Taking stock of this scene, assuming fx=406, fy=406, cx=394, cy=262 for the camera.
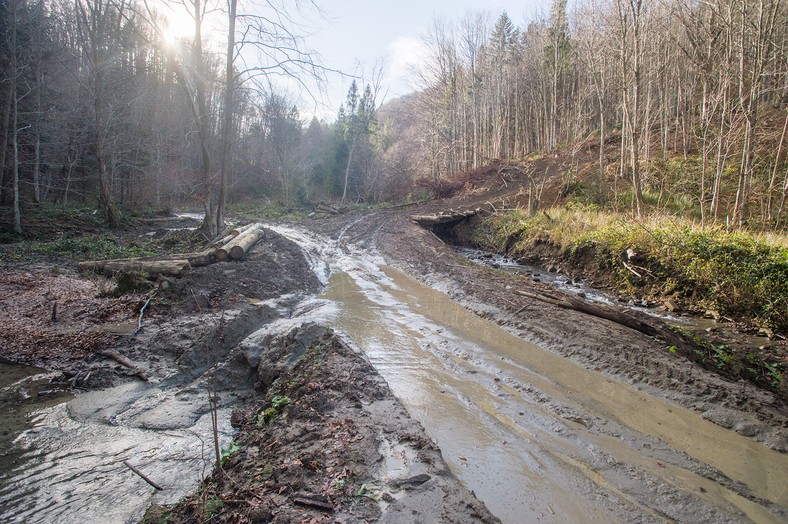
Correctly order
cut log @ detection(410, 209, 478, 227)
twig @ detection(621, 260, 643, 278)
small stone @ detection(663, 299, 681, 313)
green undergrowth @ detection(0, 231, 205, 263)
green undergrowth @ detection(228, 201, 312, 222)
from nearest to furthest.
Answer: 1. small stone @ detection(663, 299, 681, 313)
2. twig @ detection(621, 260, 643, 278)
3. green undergrowth @ detection(0, 231, 205, 263)
4. cut log @ detection(410, 209, 478, 227)
5. green undergrowth @ detection(228, 201, 312, 222)

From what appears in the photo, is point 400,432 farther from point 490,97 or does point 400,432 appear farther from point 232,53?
point 490,97

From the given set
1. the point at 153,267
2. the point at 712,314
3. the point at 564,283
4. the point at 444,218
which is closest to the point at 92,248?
the point at 153,267

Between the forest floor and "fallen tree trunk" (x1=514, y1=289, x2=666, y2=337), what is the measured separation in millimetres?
191

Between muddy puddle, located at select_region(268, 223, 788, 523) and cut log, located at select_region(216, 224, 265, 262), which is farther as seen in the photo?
cut log, located at select_region(216, 224, 265, 262)

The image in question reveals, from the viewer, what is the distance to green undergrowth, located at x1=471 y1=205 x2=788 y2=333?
7.29m

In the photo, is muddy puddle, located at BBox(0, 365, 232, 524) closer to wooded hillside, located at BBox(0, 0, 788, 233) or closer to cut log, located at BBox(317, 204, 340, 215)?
wooded hillside, located at BBox(0, 0, 788, 233)

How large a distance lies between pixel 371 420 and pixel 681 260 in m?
8.45

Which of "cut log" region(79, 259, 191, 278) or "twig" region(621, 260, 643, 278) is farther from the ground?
"twig" region(621, 260, 643, 278)

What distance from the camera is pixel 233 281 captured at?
8.77m

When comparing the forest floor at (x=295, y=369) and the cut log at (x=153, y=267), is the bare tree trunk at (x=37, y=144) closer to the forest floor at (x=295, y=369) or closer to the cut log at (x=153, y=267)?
the forest floor at (x=295, y=369)

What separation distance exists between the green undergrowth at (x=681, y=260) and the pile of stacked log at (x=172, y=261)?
30.3ft

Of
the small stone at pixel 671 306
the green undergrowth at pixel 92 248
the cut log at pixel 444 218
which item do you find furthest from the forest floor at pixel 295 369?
the cut log at pixel 444 218

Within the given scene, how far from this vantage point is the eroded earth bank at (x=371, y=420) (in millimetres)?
3031

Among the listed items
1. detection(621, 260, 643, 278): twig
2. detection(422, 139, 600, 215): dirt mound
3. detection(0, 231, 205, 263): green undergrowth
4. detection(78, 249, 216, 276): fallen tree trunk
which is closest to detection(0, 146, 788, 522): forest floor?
detection(78, 249, 216, 276): fallen tree trunk
